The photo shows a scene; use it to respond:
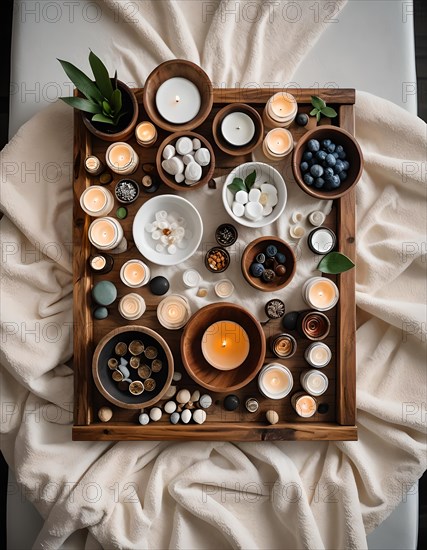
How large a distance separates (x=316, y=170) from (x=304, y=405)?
24.9 inches

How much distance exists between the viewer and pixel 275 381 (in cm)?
124

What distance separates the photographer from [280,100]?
1236mm

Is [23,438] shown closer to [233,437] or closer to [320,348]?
[233,437]

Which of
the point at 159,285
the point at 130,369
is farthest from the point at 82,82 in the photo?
the point at 130,369

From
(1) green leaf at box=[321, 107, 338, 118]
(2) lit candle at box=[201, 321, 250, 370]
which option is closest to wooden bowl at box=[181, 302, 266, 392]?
(2) lit candle at box=[201, 321, 250, 370]

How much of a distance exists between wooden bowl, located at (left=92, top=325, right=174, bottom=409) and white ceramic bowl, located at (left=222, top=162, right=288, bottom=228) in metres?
0.39

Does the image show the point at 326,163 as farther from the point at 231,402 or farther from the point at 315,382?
the point at 231,402

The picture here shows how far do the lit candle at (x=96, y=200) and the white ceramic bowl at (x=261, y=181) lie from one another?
315 mm

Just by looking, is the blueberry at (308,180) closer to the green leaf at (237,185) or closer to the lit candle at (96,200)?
the green leaf at (237,185)

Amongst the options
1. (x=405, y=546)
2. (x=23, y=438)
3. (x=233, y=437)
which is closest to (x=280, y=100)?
(x=233, y=437)

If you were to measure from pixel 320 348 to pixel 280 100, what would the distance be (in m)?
0.68

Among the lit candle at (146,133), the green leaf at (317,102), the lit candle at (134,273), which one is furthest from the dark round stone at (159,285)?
the green leaf at (317,102)

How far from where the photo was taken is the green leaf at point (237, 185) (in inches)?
48.0

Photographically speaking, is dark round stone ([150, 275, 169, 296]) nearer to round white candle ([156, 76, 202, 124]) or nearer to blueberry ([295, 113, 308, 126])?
round white candle ([156, 76, 202, 124])
